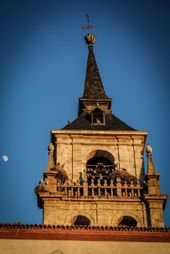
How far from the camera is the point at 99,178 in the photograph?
108ft

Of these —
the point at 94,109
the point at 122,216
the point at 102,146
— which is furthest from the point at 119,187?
the point at 94,109

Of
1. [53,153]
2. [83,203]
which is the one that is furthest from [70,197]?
[53,153]

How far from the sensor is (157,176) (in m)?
32.2

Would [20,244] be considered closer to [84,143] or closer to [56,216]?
[56,216]

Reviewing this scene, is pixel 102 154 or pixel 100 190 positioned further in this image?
pixel 102 154

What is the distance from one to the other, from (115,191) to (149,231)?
5630 millimetres

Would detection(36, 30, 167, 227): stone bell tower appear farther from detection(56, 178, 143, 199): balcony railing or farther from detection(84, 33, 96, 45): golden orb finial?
detection(84, 33, 96, 45): golden orb finial

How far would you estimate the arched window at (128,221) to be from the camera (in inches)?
1220

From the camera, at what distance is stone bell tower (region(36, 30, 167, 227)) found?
30.8 m

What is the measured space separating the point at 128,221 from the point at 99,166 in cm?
397

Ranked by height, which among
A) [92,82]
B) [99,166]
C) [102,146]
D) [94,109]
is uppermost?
[92,82]

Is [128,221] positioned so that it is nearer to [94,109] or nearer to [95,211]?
[95,211]

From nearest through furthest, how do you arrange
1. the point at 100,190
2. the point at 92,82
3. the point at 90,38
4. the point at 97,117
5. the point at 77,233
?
the point at 77,233 < the point at 100,190 < the point at 97,117 < the point at 92,82 < the point at 90,38

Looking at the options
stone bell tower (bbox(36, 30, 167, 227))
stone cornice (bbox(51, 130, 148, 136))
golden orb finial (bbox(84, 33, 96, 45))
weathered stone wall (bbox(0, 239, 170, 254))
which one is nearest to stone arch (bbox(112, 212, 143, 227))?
stone bell tower (bbox(36, 30, 167, 227))
